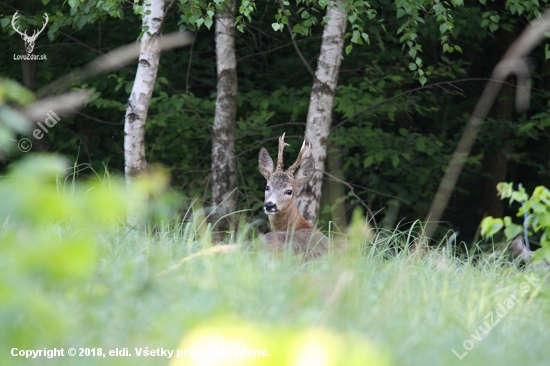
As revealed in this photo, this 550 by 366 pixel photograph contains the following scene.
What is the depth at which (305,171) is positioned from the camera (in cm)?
705

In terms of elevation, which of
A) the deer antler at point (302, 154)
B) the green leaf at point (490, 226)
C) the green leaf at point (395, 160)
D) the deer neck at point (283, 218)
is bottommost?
the deer neck at point (283, 218)

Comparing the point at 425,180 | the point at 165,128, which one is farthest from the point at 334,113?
the point at 165,128

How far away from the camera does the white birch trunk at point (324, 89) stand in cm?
708

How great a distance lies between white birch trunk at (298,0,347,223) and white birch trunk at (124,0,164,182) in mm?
1489

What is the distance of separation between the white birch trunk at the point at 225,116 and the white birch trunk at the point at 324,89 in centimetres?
113

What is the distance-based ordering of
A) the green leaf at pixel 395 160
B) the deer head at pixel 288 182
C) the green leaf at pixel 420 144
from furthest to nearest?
the green leaf at pixel 420 144 < the green leaf at pixel 395 160 < the deer head at pixel 288 182

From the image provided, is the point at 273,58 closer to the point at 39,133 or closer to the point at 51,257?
the point at 39,133

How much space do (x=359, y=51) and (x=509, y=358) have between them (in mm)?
7629

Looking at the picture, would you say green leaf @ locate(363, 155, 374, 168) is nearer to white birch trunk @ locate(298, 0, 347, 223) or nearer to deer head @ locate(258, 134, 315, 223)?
white birch trunk @ locate(298, 0, 347, 223)

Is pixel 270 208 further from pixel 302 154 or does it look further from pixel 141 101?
pixel 141 101

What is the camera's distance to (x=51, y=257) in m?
1.62

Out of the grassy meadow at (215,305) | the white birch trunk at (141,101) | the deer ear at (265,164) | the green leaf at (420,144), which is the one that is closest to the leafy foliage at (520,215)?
the grassy meadow at (215,305)

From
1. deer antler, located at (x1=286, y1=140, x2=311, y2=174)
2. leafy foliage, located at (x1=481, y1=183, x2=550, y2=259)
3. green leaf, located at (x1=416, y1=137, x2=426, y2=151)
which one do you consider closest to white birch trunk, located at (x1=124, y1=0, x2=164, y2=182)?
deer antler, located at (x1=286, y1=140, x2=311, y2=174)

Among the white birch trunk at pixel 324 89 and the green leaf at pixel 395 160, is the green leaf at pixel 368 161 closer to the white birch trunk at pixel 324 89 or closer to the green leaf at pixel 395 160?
the green leaf at pixel 395 160
